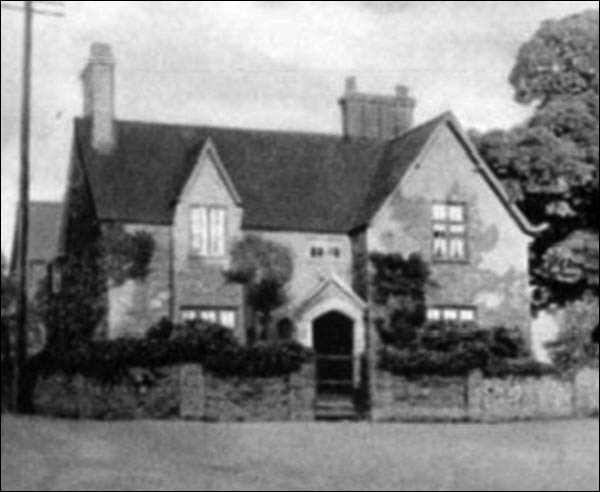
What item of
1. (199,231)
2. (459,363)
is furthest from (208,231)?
(459,363)

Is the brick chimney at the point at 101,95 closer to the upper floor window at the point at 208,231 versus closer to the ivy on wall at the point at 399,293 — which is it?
the upper floor window at the point at 208,231

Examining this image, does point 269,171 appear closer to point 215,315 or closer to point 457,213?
point 215,315

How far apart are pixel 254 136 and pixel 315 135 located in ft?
7.75

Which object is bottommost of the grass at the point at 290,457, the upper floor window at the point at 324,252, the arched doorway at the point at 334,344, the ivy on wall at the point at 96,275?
the grass at the point at 290,457

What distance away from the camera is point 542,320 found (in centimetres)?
4284

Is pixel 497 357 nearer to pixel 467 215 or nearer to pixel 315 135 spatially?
pixel 467 215

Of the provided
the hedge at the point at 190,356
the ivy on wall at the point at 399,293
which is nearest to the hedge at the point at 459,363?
the ivy on wall at the point at 399,293

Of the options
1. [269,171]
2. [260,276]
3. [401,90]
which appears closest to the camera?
[260,276]

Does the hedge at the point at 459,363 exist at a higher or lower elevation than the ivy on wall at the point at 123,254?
lower

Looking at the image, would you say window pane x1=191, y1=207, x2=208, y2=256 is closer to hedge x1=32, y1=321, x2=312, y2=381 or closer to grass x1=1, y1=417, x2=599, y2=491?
hedge x1=32, y1=321, x2=312, y2=381

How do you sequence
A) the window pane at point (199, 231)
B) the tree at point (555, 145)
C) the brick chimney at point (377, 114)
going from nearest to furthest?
the window pane at point (199, 231) < the tree at point (555, 145) < the brick chimney at point (377, 114)

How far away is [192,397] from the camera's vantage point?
1209 inches

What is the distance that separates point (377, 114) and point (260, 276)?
923 centimetres

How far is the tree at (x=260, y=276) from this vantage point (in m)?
39.2
